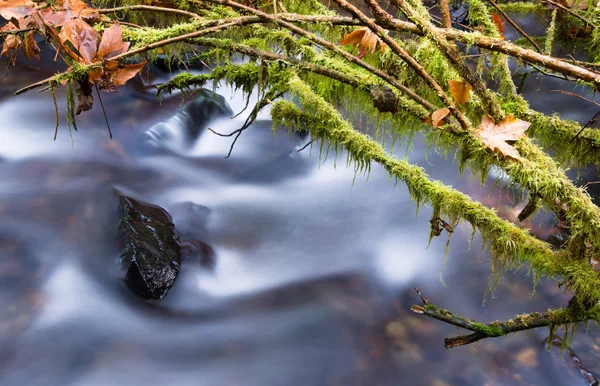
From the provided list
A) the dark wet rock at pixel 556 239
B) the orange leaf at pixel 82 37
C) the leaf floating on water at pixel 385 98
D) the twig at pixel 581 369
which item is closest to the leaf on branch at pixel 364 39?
the leaf floating on water at pixel 385 98

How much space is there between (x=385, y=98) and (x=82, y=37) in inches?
54.0

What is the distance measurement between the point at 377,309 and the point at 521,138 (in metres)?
2.01

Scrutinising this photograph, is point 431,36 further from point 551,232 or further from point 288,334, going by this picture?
point 551,232

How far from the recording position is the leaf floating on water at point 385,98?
85.8 inches

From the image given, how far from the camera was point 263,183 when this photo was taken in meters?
4.65

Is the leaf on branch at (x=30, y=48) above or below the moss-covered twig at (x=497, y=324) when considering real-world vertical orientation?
above

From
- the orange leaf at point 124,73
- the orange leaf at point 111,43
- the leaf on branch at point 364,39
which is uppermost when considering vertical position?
the leaf on branch at point 364,39

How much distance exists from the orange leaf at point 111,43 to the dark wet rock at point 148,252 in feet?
5.57

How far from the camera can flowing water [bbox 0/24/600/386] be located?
3.12 meters

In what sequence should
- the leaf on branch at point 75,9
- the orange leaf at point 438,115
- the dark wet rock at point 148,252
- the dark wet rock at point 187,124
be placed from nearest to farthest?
the orange leaf at point 438,115 < the leaf on branch at point 75,9 < the dark wet rock at point 148,252 < the dark wet rock at point 187,124

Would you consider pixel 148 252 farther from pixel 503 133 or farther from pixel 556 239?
pixel 556 239

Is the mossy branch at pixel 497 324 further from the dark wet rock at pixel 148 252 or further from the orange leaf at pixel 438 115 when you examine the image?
the dark wet rock at pixel 148 252

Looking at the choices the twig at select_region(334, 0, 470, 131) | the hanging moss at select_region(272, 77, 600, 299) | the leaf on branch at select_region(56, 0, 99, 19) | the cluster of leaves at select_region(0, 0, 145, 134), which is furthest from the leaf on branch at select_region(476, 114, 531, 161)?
the leaf on branch at select_region(56, 0, 99, 19)

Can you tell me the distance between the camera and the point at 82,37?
2.04 metres
